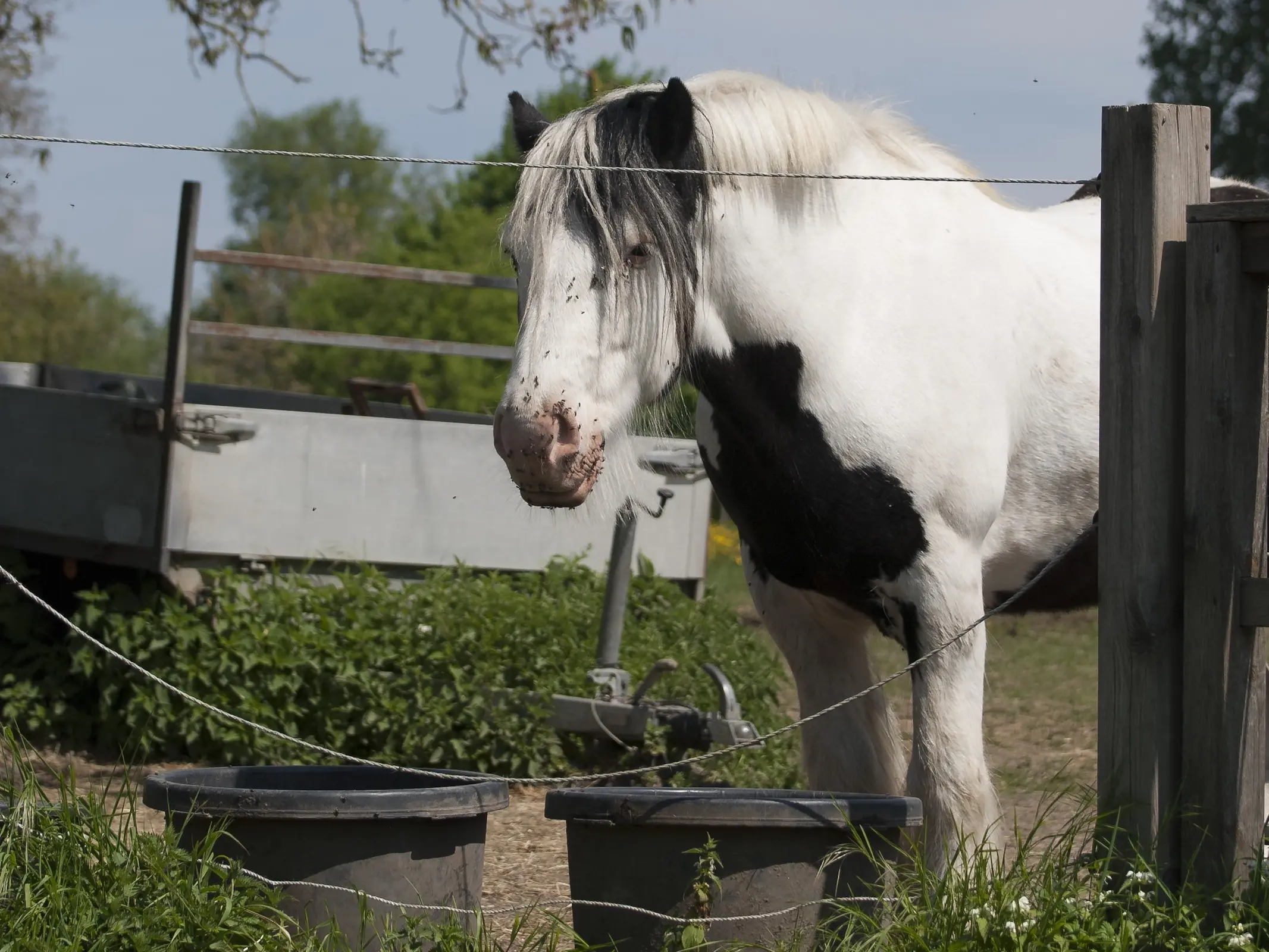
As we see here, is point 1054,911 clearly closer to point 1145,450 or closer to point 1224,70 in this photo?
point 1145,450

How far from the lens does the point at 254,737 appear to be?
574cm

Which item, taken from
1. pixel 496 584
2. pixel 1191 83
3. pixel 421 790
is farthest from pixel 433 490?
pixel 1191 83

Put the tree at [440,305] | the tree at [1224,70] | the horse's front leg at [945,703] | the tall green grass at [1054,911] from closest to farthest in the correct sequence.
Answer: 1. the tall green grass at [1054,911]
2. the horse's front leg at [945,703]
3. the tree at [440,305]
4. the tree at [1224,70]

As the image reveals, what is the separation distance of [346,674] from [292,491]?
0.93 m

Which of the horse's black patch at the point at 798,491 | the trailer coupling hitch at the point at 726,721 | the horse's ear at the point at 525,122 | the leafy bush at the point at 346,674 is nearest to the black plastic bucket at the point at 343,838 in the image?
the horse's black patch at the point at 798,491

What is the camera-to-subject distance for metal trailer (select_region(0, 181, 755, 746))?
Answer: 19.3ft

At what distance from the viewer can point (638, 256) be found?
304 cm

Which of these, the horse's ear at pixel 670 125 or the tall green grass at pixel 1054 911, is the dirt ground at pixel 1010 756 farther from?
the horse's ear at pixel 670 125

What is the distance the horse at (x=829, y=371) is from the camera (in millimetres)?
2965

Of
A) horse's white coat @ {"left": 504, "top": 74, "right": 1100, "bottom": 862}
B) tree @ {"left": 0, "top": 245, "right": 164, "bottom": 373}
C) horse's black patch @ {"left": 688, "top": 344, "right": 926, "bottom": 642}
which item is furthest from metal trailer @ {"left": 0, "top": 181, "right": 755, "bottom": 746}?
tree @ {"left": 0, "top": 245, "right": 164, "bottom": 373}

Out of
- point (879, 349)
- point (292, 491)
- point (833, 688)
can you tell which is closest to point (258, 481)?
point (292, 491)

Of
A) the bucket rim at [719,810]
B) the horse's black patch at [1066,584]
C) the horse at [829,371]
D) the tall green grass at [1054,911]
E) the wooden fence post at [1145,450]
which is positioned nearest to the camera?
the tall green grass at [1054,911]

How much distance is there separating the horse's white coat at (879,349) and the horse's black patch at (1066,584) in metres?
0.06

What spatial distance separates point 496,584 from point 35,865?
361 cm
